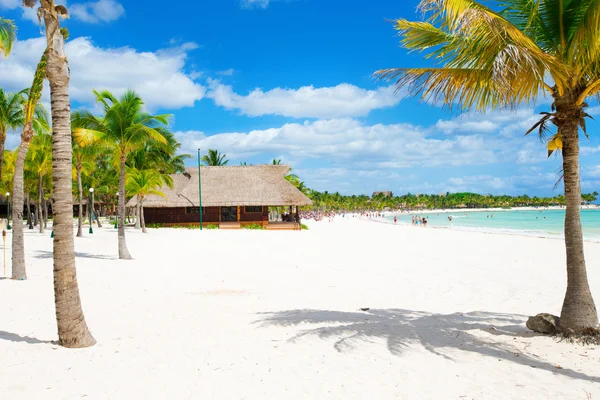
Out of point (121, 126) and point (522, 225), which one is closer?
point (121, 126)

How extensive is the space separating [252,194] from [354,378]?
94.0 ft

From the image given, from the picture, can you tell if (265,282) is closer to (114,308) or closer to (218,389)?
(114,308)

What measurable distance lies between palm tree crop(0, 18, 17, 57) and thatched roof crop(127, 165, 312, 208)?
815 inches

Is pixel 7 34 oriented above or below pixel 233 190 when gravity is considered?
above

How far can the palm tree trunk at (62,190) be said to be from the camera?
5094 millimetres

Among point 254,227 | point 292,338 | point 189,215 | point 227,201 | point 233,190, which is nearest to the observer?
point 292,338

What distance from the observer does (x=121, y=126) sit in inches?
562

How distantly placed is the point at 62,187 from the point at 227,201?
27572 mm

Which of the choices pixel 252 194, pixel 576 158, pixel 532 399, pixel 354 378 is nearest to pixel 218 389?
pixel 354 378

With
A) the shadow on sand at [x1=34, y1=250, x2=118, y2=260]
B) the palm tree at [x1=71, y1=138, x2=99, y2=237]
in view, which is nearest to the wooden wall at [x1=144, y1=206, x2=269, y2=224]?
the palm tree at [x1=71, y1=138, x2=99, y2=237]

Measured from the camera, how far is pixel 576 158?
549cm

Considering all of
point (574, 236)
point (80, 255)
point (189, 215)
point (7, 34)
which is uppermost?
point (7, 34)

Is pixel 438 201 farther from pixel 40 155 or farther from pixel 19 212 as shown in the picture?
pixel 19 212

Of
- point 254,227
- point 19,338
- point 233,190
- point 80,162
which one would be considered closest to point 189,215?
point 233,190
